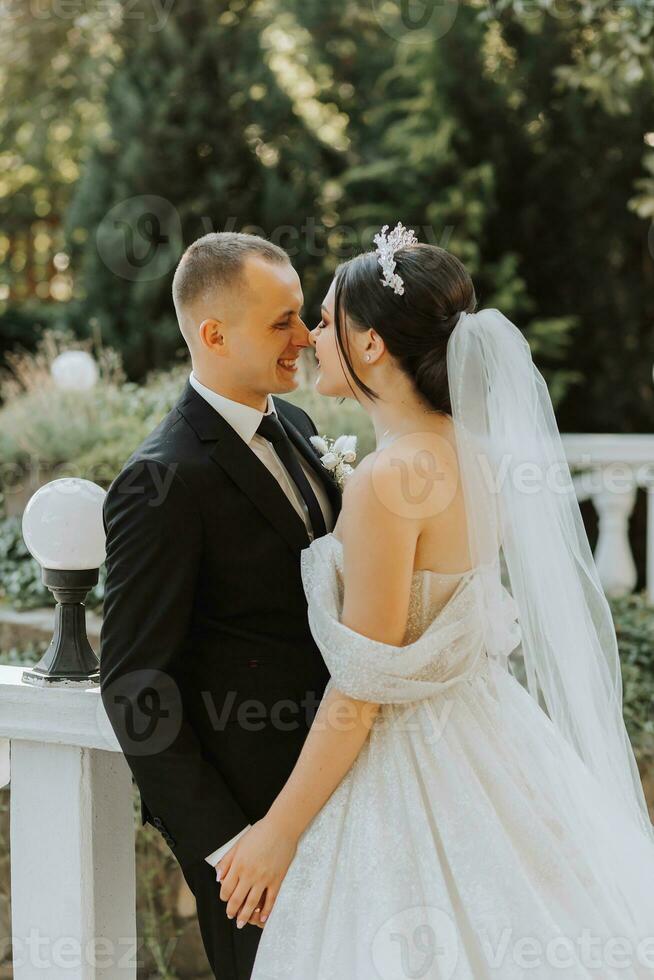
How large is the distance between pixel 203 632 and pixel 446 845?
60cm

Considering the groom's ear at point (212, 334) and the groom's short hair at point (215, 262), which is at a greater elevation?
the groom's short hair at point (215, 262)

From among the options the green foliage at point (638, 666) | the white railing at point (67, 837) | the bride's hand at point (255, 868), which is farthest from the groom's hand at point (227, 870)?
the green foliage at point (638, 666)

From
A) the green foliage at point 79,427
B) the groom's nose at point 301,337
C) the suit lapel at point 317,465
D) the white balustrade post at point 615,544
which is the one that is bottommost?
the white balustrade post at point 615,544

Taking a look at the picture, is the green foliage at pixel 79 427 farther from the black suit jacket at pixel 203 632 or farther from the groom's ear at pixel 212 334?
the black suit jacket at pixel 203 632

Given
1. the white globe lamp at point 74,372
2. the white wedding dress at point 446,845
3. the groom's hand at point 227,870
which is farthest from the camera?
the white globe lamp at point 74,372

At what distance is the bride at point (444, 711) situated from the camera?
71.4 inches

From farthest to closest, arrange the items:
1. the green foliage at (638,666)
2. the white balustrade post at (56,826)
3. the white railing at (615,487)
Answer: the white railing at (615,487) → the green foliage at (638,666) → the white balustrade post at (56,826)

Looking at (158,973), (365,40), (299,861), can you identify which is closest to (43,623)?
(158,973)

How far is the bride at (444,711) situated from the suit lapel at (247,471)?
0.07m

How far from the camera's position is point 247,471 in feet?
6.72

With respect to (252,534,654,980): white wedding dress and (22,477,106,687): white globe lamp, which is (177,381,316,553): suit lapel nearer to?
(252,534,654,980): white wedding dress

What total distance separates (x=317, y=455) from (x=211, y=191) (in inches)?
314

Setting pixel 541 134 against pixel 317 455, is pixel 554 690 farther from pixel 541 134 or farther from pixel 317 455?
pixel 541 134

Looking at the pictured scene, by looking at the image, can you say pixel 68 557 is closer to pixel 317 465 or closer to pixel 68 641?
pixel 68 641
